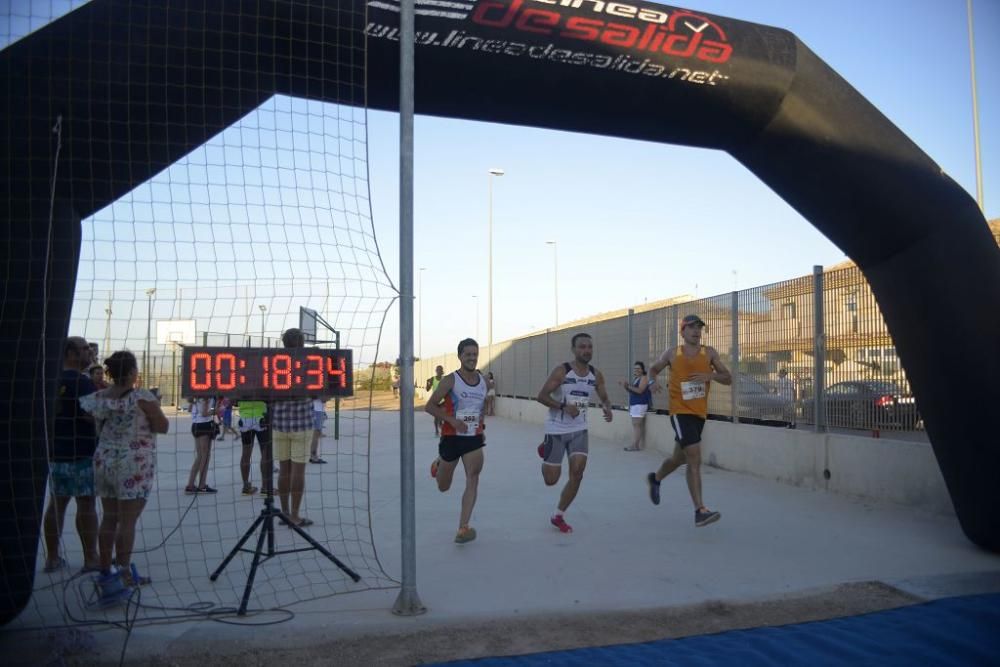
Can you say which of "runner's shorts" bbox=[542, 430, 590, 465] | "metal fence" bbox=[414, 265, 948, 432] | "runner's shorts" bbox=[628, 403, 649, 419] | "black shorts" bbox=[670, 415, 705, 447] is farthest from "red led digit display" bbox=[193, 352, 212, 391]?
"runner's shorts" bbox=[628, 403, 649, 419]

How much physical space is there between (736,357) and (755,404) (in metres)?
0.81

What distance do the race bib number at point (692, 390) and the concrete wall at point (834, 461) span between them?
2.33m

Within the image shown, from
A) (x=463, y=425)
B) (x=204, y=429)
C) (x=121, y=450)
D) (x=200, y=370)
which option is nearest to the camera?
(x=200, y=370)

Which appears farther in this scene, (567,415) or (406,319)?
(567,415)

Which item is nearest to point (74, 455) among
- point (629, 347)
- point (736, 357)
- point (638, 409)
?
point (736, 357)

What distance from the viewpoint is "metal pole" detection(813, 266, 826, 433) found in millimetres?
8859

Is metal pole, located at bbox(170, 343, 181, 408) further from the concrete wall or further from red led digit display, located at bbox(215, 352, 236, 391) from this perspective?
the concrete wall

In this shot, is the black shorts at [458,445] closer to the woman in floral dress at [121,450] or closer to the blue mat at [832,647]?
the woman in floral dress at [121,450]

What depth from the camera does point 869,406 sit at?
809 centimetres

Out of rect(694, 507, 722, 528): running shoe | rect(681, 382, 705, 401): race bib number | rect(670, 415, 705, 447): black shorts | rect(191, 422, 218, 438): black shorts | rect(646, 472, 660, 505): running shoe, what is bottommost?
rect(694, 507, 722, 528): running shoe

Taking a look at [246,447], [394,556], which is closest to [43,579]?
[394,556]

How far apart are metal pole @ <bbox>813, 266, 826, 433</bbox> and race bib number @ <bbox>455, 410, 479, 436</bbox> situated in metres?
4.65

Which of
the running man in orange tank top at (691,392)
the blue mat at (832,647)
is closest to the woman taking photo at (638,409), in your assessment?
the running man in orange tank top at (691,392)

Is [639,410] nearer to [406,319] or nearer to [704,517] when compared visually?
[704,517]
